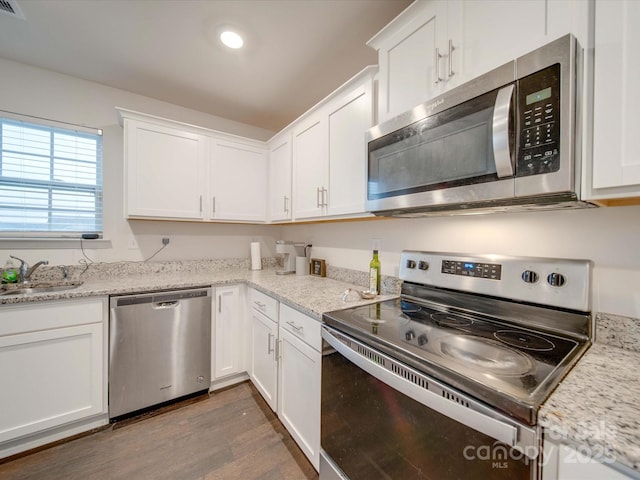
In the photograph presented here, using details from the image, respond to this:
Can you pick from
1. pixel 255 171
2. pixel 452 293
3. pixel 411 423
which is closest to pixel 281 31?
pixel 255 171

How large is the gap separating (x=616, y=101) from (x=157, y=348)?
256cm

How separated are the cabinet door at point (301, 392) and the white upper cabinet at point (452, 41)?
1.34 m

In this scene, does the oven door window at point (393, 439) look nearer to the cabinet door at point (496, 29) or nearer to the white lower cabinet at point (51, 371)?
the cabinet door at point (496, 29)

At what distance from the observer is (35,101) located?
2.01 metres

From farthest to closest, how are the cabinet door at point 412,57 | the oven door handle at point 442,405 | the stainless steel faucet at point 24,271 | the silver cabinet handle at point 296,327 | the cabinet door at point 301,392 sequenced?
the stainless steel faucet at point 24,271 → the silver cabinet handle at point 296,327 → the cabinet door at point 301,392 → the cabinet door at point 412,57 → the oven door handle at point 442,405

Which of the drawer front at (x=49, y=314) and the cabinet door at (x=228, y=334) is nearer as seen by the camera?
the drawer front at (x=49, y=314)

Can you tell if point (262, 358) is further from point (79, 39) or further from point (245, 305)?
point (79, 39)

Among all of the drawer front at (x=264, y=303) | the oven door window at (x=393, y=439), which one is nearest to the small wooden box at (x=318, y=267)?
the drawer front at (x=264, y=303)

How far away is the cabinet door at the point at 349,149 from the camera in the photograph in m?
1.52

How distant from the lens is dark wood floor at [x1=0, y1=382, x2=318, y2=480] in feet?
4.56

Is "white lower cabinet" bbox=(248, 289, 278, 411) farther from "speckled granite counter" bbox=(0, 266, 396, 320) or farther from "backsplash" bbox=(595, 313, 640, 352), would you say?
"backsplash" bbox=(595, 313, 640, 352)

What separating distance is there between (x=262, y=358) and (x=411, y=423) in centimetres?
134

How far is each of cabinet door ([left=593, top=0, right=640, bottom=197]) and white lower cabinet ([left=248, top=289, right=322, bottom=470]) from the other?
1.17 meters

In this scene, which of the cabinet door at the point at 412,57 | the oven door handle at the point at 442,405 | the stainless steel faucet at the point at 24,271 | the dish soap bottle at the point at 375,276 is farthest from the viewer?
the stainless steel faucet at the point at 24,271
